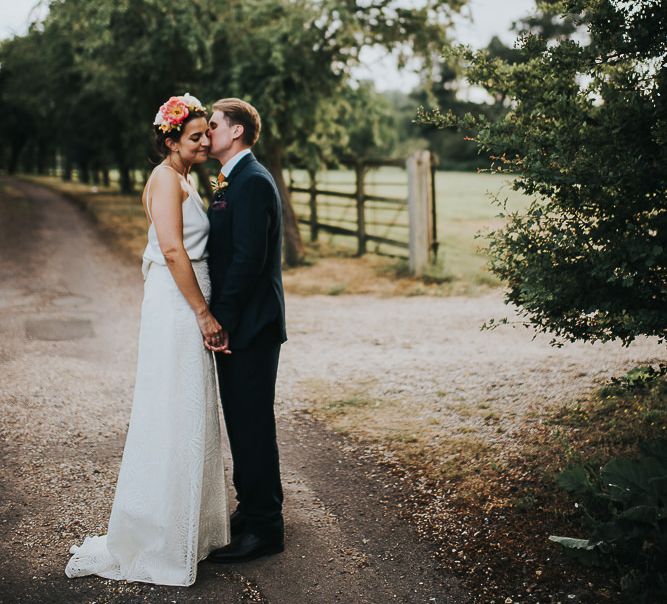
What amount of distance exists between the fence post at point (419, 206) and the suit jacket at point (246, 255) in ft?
30.5

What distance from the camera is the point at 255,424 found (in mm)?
4137

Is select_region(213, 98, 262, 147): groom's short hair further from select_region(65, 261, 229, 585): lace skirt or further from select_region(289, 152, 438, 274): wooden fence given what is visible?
select_region(289, 152, 438, 274): wooden fence

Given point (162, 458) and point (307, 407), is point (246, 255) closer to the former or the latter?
point (162, 458)

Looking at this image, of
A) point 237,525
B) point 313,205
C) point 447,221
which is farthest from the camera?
point 447,221

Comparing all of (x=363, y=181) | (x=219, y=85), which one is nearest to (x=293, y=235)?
(x=363, y=181)

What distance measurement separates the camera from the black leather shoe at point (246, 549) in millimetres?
4066

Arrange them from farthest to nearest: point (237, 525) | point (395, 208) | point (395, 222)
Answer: point (395, 222) → point (395, 208) → point (237, 525)

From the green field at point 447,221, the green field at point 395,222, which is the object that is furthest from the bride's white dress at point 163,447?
the green field at point 395,222

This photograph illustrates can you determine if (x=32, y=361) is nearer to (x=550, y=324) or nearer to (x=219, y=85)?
(x=550, y=324)

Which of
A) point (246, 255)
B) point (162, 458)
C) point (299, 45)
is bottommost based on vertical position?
point (162, 458)

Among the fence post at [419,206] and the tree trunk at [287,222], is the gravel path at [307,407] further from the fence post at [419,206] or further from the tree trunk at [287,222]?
the tree trunk at [287,222]

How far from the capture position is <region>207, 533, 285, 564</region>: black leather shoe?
13.3 feet

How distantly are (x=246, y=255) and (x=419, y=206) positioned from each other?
31.7ft

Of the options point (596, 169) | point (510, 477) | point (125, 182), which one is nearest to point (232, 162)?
point (596, 169)
